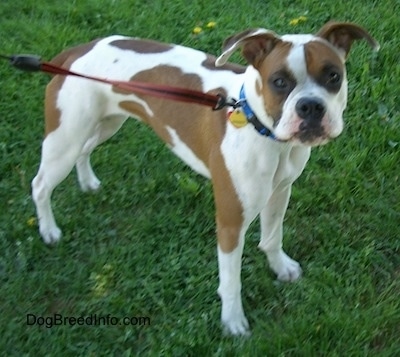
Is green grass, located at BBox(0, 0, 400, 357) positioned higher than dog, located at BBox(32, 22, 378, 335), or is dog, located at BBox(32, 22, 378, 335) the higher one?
dog, located at BBox(32, 22, 378, 335)

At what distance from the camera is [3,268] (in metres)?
3.92

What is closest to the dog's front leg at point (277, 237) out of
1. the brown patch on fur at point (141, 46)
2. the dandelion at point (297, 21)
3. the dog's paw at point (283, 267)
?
the dog's paw at point (283, 267)

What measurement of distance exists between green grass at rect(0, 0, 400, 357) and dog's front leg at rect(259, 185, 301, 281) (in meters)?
0.07

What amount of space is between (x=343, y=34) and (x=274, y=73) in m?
0.38

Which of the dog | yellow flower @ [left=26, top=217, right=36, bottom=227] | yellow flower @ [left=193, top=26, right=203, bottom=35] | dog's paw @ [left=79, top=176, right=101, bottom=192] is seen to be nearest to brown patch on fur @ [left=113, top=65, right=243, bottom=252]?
the dog

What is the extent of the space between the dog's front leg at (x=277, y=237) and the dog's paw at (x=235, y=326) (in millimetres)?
363

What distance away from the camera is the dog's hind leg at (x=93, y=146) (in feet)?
13.2

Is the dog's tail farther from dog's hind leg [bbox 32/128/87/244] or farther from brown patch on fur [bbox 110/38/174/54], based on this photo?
dog's hind leg [bbox 32/128/87/244]

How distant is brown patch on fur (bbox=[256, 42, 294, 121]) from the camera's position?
2.83 m

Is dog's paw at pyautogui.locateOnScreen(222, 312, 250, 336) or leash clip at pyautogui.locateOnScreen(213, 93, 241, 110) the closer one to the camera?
leash clip at pyautogui.locateOnScreen(213, 93, 241, 110)

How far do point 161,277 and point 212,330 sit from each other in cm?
43

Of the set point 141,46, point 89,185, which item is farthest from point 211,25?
point 141,46

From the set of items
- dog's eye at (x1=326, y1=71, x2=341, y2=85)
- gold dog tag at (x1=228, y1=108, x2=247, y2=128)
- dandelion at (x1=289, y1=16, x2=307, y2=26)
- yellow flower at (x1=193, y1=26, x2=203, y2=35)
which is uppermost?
dog's eye at (x1=326, y1=71, x2=341, y2=85)

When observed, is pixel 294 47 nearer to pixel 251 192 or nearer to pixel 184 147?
→ pixel 251 192
